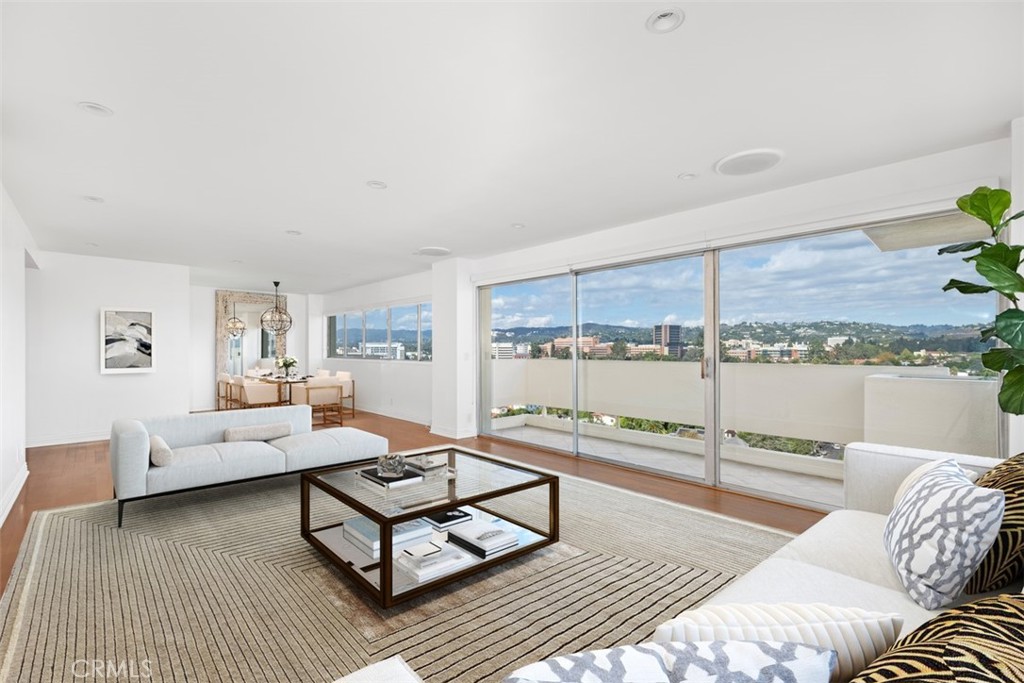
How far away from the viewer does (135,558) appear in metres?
2.71

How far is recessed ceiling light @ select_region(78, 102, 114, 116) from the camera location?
7.88ft

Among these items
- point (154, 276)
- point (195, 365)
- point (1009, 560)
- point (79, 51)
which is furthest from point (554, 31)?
point (195, 365)

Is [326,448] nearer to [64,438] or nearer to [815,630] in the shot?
[815,630]

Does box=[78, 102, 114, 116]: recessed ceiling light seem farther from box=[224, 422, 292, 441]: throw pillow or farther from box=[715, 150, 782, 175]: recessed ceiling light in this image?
box=[715, 150, 782, 175]: recessed ceiling light

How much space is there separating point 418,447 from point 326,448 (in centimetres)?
174

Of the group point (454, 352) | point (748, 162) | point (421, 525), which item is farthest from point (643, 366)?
point (421, 525)

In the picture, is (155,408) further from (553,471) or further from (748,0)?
(748,0)

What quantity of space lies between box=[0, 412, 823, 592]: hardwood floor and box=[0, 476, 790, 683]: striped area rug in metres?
0.22

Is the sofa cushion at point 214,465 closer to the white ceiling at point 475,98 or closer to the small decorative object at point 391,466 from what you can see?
the small decorative object at point 391,466

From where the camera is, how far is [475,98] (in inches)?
94.1

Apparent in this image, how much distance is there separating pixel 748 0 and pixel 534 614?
8.58 feet

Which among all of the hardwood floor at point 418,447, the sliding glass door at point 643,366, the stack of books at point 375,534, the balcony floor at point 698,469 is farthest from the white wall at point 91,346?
the sliding glass door at point 643,366

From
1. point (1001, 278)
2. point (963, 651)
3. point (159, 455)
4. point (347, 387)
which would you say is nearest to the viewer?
point (963, 651)

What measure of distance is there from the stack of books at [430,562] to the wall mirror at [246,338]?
8.56 meters
